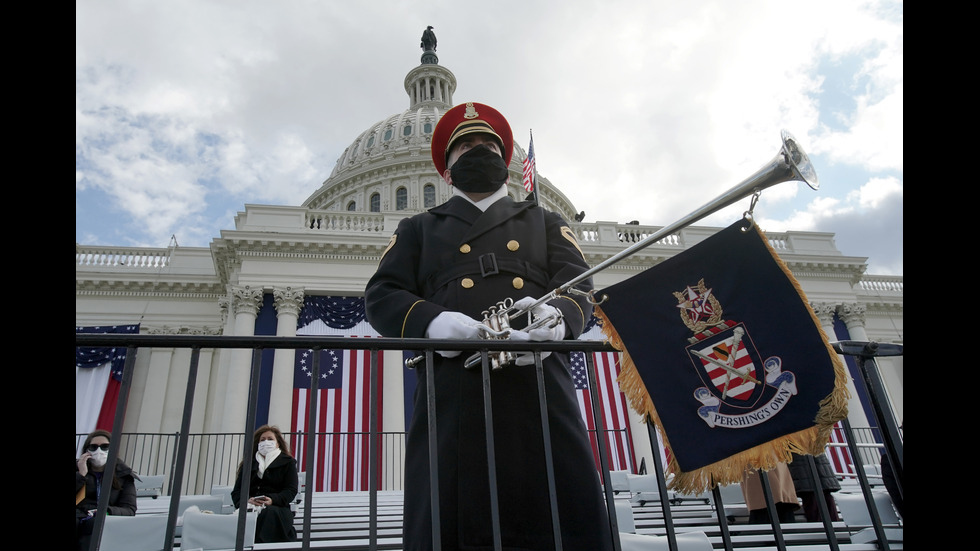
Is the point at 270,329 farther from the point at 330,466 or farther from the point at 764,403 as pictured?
the point at 764,403

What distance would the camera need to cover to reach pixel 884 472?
438 cm

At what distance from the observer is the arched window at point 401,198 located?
1458 inches

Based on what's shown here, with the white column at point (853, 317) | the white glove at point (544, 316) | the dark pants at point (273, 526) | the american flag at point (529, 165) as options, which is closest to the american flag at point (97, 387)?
the american flag at point (529, 165)

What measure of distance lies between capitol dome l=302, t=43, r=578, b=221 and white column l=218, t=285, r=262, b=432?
14.5 metres

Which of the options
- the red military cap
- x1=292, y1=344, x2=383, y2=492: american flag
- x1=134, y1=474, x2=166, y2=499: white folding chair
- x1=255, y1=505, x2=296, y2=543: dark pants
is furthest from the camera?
x1=292, y1=344, x2=383, y2=492: american flag

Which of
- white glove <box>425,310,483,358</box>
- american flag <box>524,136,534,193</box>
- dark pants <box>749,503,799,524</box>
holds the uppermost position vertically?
american flag <box>524,136,534,193</box>

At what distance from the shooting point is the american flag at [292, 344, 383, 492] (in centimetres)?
1555

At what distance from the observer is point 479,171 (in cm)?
323

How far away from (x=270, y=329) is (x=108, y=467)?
17336mm

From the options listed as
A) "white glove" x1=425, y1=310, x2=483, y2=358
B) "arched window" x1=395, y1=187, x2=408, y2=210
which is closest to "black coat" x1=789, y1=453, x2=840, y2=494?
"white glove" x1=425, y1=310, x2=483, y2=358

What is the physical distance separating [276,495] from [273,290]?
44.7 ft

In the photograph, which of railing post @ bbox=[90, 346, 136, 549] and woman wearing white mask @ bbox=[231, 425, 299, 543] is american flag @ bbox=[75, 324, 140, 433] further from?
railing post @ bbox=[90, 346, 136, 549]
